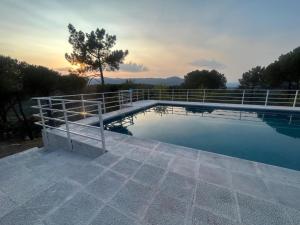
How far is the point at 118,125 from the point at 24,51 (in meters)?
5.66

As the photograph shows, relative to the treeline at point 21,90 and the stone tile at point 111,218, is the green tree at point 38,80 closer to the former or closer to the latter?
the treeline at point 21,90

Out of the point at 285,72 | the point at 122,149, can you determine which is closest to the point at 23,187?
the point at 122,149

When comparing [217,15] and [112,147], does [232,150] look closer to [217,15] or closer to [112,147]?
[112,147]

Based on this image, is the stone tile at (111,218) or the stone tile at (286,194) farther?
the stone tile at (286,194)

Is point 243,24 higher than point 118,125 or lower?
higher

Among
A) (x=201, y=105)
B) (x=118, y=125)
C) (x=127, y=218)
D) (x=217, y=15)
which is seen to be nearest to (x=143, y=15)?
(x=217, y=15)

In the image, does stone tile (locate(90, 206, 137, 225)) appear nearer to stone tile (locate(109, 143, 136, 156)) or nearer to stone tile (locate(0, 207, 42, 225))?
stone tile (locate(0, 207, 42, 225))

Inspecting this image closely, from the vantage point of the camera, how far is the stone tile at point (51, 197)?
1.35 m

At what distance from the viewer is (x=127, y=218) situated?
4.04 feet

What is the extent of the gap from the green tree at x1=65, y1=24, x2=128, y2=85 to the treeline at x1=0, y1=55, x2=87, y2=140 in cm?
347

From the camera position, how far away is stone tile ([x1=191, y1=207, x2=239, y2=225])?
46.3 inches

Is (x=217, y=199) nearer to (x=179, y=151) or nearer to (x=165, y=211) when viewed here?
(x=165, y=211)

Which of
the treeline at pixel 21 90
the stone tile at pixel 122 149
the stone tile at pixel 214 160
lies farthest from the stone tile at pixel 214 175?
the treeline at pixel 21 90

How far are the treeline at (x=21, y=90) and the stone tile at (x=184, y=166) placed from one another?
649 cm
